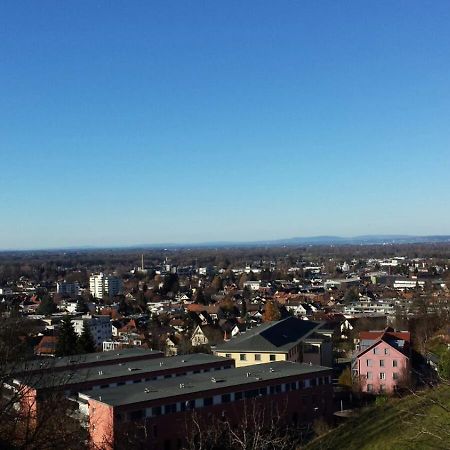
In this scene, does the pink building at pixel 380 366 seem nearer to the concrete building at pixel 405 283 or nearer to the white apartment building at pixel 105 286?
the concrete building at pixel 405 283

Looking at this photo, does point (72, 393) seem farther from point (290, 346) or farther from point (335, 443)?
point (290, 346)

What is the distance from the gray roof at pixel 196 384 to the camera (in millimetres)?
13219

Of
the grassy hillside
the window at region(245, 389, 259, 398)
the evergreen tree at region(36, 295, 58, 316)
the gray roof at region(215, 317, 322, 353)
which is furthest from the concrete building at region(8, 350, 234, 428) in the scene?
the evergreen tree at region(36, 295, 58, 316)

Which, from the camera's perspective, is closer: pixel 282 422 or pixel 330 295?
pixel 282 422

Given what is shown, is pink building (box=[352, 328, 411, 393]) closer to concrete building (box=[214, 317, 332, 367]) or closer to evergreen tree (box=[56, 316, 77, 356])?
concrete building (box=[214, 317, 332, 367])

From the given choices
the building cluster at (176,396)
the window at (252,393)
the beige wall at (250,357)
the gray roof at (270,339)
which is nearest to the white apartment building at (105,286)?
the gray roof at (270,339)

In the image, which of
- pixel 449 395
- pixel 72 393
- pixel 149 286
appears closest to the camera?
pixel 449 395

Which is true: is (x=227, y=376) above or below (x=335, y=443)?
above

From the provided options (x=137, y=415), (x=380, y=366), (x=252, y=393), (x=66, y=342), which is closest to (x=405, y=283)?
(x=380, y=366)

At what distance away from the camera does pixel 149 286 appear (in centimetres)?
6969

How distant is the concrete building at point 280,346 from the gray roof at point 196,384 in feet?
9.75

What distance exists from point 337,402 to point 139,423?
281 inches

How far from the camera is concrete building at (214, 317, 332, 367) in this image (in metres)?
20.3

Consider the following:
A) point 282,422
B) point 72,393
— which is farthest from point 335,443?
point 72,393
